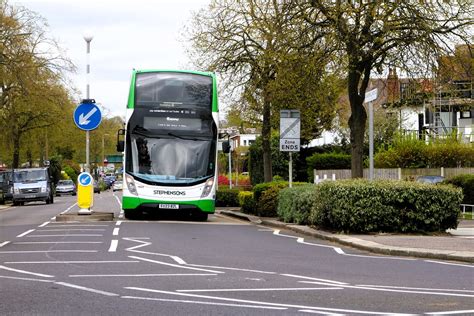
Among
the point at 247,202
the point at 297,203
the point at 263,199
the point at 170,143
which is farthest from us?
the point at 247,202

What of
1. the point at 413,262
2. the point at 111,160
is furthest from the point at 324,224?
the point at 111,160

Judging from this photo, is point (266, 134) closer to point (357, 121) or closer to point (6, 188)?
point (357, 121)

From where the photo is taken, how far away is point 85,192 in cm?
2428

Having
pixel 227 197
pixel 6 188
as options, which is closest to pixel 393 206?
pixel 227 197

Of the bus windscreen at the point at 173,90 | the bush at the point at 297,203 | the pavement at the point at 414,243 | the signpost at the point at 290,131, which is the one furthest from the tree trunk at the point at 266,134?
the pavement at the point at 414,243

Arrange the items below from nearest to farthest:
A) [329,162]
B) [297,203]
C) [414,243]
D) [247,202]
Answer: [414,243], [297,203], [247,202], [329,162]

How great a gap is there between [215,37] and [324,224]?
50.0 feet

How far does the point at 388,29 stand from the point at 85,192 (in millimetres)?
10301

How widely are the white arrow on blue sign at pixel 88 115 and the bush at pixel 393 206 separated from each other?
856cm

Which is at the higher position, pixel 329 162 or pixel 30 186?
pixel 329 162

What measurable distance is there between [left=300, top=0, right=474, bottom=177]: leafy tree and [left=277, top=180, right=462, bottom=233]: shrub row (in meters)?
6.12

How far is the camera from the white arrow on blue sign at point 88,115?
77.7 feet

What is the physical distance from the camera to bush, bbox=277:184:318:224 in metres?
21.0

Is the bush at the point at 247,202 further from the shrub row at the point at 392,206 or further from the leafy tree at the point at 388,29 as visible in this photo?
the shrub row at the point at 392,206
